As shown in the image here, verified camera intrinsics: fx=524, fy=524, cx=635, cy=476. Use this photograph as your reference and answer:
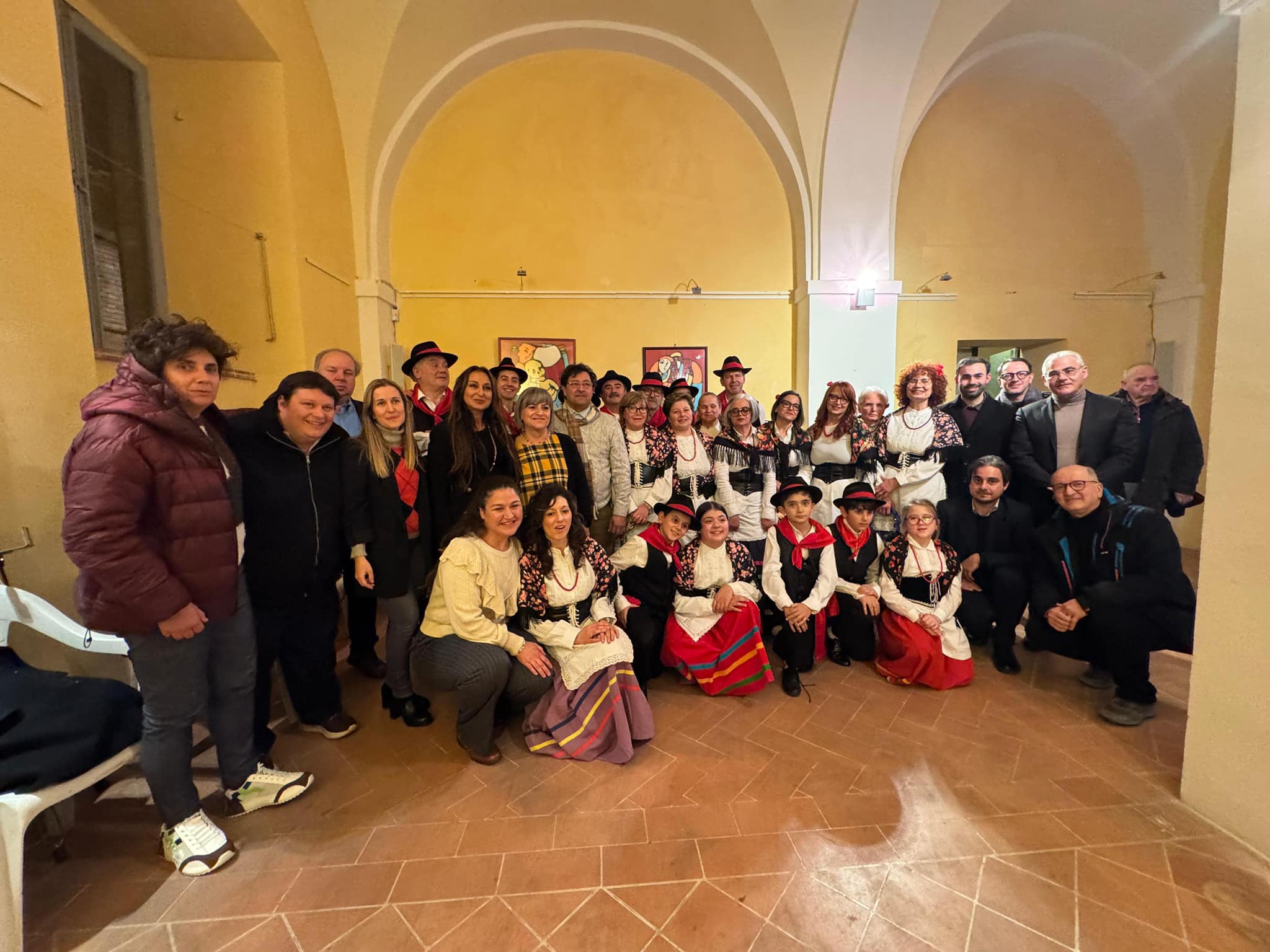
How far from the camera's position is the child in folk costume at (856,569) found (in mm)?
3432

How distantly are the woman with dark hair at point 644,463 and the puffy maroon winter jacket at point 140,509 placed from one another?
230 centimetres

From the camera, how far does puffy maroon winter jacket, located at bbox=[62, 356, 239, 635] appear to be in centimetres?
168

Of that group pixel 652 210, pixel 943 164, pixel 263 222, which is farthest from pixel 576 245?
pixel 943 164

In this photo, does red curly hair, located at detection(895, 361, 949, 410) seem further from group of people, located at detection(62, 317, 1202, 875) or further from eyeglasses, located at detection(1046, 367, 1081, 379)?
eyeglasses, located at detection(1046, 367, 1081, 379)

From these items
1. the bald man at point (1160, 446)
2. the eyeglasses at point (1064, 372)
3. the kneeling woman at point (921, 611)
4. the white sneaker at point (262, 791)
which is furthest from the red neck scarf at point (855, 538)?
the white sneaker at point (262, 791)

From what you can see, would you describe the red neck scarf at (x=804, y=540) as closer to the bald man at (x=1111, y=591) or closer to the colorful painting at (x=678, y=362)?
the bald man at (x=1111, y=591)

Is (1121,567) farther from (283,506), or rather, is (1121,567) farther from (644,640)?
(283,506)

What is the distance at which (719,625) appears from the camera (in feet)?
10.4

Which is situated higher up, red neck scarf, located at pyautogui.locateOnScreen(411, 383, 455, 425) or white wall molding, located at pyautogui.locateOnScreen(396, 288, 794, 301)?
white wall molding, located at pyautogui.locateOnScreen(396, 288, 794, 301)

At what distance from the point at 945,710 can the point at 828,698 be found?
0.62 metres

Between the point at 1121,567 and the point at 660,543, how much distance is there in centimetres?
262

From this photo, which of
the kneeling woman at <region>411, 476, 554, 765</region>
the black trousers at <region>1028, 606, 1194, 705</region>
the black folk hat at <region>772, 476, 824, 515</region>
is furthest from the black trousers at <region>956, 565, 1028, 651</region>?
the kneeling woman at <region>411, 476, 554, 765</region>

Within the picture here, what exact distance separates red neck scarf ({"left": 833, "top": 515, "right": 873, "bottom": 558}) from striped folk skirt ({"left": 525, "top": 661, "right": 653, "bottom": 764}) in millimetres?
1721

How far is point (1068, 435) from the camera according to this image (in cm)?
365
